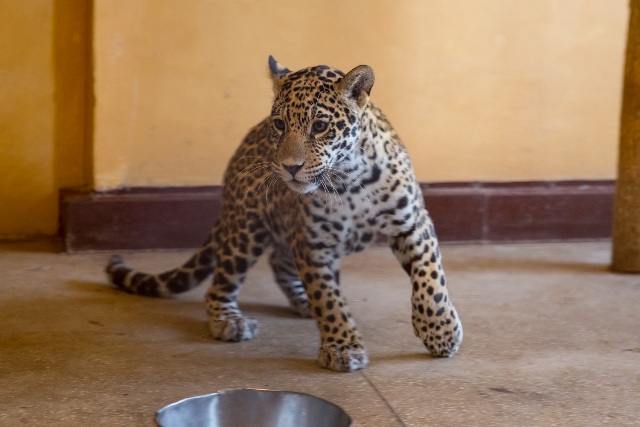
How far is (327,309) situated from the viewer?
4066mm

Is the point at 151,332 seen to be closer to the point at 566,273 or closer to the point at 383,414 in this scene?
the point at 383,414

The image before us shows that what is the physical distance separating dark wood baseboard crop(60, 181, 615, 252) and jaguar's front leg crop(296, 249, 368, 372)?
6.08ft

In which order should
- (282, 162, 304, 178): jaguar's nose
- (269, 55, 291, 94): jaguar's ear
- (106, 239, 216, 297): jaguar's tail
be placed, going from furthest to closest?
(106, 239, 216, 297): jaguar's tail, (269, 55, 291, 94): jaguar's ear, (282, 162, 304, 178): jaguar's nose

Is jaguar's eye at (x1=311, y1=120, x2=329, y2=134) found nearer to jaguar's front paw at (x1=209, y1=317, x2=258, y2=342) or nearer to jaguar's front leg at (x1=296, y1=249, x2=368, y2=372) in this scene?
jaguar's front leg at (x1=296, y1=249, x2=368, y2=372)

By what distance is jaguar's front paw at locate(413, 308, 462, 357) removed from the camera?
4113mm

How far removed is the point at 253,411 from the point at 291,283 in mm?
1279

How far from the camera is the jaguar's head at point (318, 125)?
3.81m

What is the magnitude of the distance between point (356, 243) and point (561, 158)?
2.61 m

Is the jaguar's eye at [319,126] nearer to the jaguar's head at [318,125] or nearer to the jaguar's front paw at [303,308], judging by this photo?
the jaguar's head at [318,125]

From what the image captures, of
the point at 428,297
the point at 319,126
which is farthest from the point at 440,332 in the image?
the point at 319,126

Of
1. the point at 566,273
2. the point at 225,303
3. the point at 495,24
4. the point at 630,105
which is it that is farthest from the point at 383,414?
the point at 495,24

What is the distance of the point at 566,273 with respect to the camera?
5605 millimetres

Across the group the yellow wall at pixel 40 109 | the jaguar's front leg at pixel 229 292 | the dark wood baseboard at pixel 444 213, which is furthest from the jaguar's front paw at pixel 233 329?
the yellow wall at pixel 40 109

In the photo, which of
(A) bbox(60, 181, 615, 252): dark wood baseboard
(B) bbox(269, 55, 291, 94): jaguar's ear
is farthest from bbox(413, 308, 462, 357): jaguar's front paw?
(A) bbox(60, 181, 615, 252): dark wood baseboard
